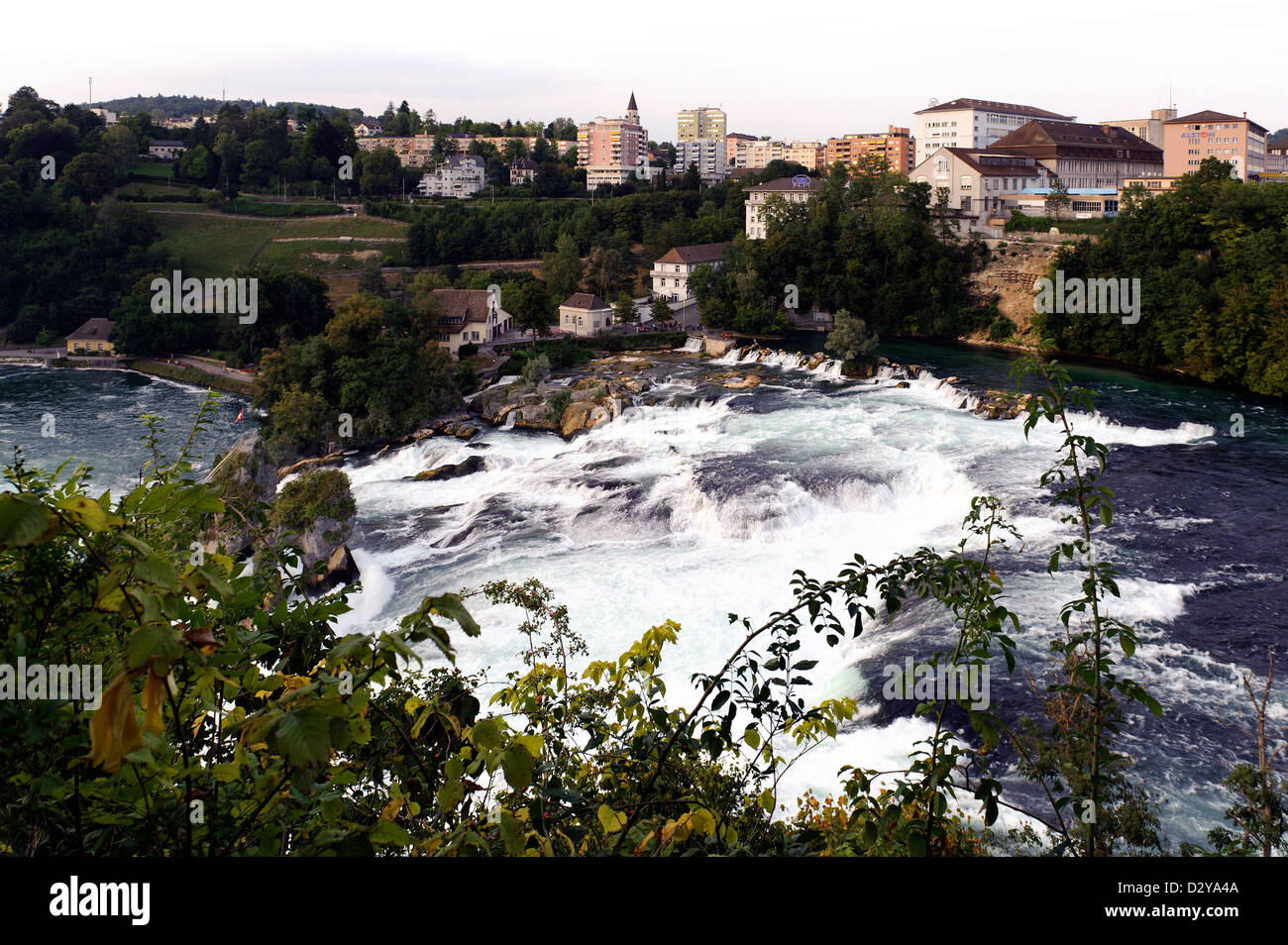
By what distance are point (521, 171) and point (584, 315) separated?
35307mm

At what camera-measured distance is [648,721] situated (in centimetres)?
279

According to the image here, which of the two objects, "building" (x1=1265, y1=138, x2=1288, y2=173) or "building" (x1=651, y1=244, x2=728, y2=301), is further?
"building" (x1=1265, y1=138, x2=1288, y2=173)

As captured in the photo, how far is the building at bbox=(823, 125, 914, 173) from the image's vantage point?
77.1 metres

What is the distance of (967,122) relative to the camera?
55.2 m

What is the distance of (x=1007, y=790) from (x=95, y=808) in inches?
301

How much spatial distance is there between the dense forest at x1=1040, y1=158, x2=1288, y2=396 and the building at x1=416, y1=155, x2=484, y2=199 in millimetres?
40216

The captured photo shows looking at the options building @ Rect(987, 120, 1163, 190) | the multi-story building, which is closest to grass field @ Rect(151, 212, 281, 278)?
building @ Rect(987, 120, 1163, 190)

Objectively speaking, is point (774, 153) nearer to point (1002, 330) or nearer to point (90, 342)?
point (1002, 330)

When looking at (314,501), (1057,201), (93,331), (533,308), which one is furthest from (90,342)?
(1057,201)

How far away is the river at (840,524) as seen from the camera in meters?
9.95

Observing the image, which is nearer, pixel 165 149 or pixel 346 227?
pixel 346 227

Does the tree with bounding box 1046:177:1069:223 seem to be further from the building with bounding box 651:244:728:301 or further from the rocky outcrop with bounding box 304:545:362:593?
the rocky outcrop with bounding box 304:545:362:593

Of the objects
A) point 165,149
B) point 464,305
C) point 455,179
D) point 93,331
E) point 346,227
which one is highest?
point 165,149
